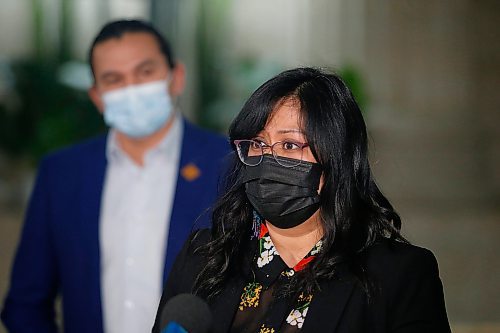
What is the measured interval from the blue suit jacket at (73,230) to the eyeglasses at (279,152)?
101cm

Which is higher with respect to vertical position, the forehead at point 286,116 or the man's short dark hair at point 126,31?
the forehead at point 286,116

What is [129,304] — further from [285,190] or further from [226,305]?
[285,190]

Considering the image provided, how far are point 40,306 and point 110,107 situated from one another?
0.72 m

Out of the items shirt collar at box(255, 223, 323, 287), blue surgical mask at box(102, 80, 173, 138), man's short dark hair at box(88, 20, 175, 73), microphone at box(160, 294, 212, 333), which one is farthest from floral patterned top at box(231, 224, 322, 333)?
man's short dark hair at box(88, 20, 175, 73)

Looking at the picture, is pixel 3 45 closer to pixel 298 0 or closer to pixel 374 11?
pixel 298 0

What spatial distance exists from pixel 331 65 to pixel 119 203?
6.70m

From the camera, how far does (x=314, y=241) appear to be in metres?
2.29

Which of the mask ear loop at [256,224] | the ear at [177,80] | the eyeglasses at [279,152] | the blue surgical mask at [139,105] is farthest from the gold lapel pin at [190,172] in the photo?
the eyeglasses at [279,152]

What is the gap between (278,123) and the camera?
7.27 feet

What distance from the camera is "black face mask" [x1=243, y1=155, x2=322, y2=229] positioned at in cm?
221

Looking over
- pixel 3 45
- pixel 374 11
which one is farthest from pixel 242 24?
pixel 3 45

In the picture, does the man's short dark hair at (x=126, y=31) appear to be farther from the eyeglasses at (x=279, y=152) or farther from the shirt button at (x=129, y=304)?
the eyeglasses at (x=279, y=152)

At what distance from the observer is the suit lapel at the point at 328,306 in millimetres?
2133

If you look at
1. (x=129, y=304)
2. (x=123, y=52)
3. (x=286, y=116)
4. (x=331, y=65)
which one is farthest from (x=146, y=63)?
(x=331, y=65)
